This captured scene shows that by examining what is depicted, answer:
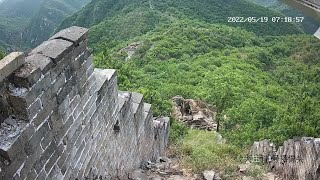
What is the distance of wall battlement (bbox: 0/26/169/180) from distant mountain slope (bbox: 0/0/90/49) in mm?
59187

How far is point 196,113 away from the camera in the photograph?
1577 centimetres

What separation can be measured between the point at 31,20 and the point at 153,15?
63504 mm

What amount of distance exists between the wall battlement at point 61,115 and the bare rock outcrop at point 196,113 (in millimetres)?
8778

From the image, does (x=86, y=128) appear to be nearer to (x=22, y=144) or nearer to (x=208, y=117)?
(x=22, y=144)

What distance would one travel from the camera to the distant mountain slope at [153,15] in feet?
148

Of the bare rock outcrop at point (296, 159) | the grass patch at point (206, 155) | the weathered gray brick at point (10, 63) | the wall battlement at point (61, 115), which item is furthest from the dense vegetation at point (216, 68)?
the weathered gray brick at point (10, 63)

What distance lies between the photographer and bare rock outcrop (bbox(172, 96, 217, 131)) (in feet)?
48.2

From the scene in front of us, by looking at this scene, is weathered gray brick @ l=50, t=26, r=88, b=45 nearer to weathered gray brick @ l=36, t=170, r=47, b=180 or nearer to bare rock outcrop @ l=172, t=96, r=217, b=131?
weathered gray brick @ l=36, t=170, r=47, b=180

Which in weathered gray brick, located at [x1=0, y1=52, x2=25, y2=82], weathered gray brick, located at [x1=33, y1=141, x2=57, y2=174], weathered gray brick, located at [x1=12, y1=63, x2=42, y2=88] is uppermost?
weathered gray brick, located at [x1=0, y1=52, x2=25, y2=82]

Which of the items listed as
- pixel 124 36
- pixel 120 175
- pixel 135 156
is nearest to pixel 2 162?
pixel 120 175

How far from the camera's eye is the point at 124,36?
4397 centimetres

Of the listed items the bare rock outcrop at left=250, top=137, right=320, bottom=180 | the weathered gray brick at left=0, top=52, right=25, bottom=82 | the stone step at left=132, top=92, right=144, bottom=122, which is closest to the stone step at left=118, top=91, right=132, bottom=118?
the stone step at left=132, top=92, right=144, bottom=122

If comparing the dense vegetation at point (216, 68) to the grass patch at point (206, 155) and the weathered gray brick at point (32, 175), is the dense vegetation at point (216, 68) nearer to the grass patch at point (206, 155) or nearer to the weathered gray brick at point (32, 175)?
the grass patch at point (206, 155)

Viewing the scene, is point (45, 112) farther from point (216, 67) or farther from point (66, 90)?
point (216, 67)
